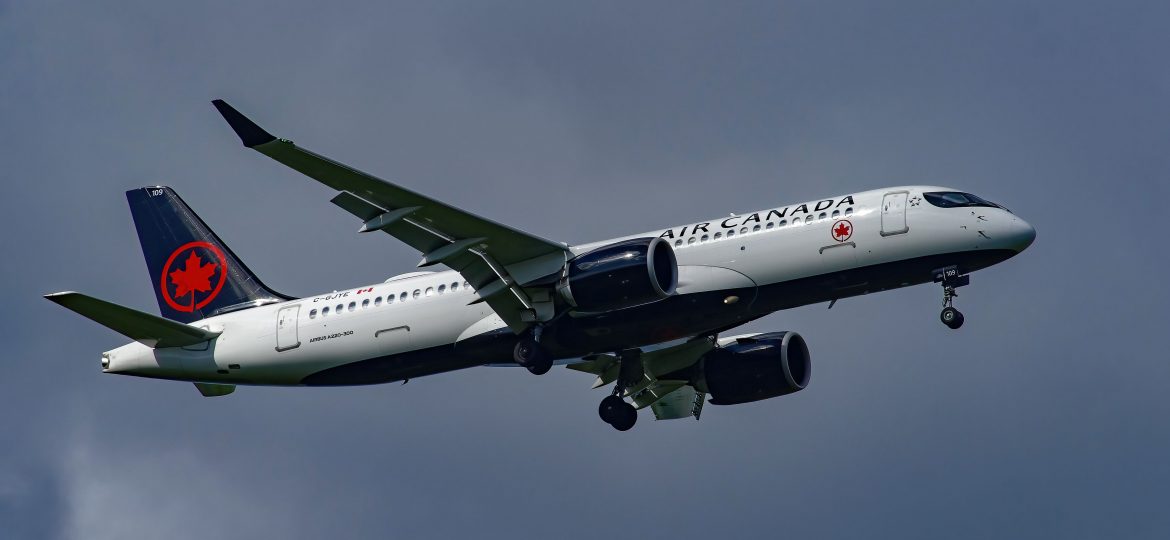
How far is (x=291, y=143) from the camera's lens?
128 feet

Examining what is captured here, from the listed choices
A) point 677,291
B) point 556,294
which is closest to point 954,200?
point 677,291

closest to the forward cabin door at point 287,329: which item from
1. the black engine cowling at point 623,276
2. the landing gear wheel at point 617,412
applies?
the black engine cowling at point 623,276

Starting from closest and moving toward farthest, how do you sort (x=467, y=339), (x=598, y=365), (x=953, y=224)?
(x=953, y=224) < (x=467, y=339) < (x=598, y=365)

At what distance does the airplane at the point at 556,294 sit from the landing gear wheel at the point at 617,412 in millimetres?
536

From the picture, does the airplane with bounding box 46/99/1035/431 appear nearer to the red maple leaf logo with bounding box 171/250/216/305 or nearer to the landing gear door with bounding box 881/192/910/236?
the landing gear door with bounding box 881/192/910/236

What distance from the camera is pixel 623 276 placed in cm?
4325

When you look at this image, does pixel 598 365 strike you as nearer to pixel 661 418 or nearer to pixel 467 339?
pixel 661 418

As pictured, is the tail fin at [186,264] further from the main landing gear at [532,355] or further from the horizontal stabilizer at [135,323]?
the main landing gear at [532,355]

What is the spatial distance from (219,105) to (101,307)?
10.4 meters

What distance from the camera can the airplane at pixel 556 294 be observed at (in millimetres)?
43344

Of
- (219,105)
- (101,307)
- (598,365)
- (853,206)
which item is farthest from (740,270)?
(101,307)

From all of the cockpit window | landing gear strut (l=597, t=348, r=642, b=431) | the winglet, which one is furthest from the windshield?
the winglet

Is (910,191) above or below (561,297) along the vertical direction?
above

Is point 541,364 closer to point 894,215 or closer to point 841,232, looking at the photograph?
point 841,232
